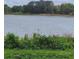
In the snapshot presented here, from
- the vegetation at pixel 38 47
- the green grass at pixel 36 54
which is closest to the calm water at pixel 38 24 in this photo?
the vegetation at pixel 38 47

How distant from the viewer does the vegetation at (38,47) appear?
2.72 m

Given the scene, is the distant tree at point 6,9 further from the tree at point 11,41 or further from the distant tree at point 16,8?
the tree at point 11,41

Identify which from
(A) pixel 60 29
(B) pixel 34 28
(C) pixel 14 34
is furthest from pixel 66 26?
(C) pixel 14 34

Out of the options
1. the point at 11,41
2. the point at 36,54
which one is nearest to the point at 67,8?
the point at 36,54

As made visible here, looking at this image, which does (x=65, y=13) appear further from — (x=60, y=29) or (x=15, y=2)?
(x=15, y=2)

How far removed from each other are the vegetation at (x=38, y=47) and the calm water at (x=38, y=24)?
0.05m

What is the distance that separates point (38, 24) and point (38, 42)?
0.19 m

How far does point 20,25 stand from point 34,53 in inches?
13.0

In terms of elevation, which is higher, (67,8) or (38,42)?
(67,8)

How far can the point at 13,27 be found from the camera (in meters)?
2.72

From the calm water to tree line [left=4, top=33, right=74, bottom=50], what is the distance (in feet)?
0.18

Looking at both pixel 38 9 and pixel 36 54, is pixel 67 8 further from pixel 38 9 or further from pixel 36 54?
pixel 36 54

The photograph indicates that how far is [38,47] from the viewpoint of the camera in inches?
108

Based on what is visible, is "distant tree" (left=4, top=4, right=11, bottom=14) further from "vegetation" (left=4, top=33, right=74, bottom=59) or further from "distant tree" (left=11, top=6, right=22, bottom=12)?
"vegetation" (left=4, top=33, right=74, bottom=59)
